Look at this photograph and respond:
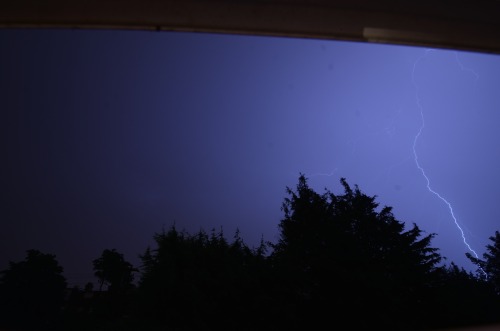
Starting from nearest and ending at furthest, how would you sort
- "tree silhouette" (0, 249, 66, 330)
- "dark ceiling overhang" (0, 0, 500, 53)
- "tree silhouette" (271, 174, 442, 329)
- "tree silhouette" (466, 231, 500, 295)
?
"dark ceiling overhang" (0, 0, 500, 53), "tree silhouette" (271, 174, 442, 329), "tree silhouette" (0, 249, 66, 330), "tree silhouette" (466, 231, 500, 295)

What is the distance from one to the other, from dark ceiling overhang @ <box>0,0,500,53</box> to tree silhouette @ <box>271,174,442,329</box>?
34.3 feet

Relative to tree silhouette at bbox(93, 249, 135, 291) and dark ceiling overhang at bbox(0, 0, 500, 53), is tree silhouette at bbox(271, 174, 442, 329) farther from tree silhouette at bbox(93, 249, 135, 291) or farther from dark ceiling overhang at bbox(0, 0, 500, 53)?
tree silhouette at bbox(93, 249, 135, 291)

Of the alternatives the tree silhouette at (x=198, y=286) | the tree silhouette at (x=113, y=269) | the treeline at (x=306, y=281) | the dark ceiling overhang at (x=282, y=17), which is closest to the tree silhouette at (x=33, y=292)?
the tree silhouette at (x=113, y=269)

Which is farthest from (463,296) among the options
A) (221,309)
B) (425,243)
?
(221,309)

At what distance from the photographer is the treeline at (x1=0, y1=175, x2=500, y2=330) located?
10.5 metres

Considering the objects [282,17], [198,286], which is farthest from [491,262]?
[282,17]

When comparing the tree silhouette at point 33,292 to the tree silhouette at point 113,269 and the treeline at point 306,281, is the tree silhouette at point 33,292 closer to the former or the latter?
the tree silhouette at point 113,269

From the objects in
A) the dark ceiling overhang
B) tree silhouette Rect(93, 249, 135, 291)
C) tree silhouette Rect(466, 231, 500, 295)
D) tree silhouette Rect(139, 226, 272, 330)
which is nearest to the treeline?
tree silhouette Rect(139, 226, 272, 330)

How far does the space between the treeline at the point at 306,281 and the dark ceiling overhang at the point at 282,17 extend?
8792 mm

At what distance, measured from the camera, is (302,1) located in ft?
7.08

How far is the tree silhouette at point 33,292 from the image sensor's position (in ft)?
83.1

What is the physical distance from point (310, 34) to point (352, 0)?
1.18ft

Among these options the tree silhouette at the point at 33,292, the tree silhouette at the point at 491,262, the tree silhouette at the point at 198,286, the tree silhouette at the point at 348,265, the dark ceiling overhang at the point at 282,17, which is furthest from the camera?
the tree silhouette at the point at 491,262

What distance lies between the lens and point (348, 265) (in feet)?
44.2
